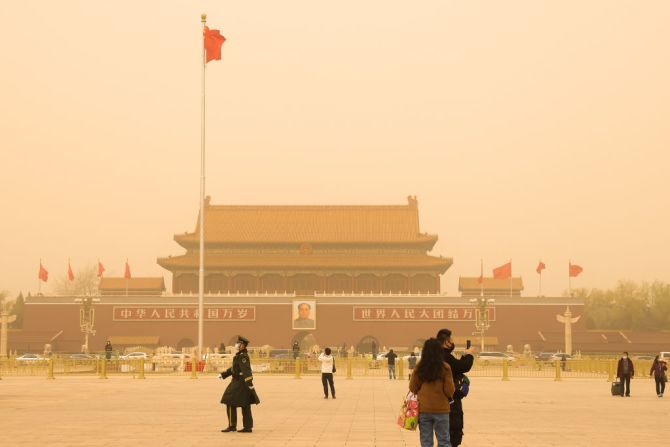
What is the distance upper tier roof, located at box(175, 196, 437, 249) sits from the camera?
230ft

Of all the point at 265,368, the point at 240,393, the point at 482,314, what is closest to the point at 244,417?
the point at 240,393

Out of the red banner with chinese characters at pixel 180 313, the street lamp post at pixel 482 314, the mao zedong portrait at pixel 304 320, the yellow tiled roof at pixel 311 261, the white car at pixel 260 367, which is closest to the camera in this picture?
the white car at pixel 260 367

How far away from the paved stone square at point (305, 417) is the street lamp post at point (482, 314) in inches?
1361

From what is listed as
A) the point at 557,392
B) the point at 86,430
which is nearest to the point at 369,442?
the point at 86,430

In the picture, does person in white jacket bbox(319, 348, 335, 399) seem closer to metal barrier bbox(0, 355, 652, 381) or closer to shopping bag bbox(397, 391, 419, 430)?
metal barrier bbox(0, 355, 652, 381)

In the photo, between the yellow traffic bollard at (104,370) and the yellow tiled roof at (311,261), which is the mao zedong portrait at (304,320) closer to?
the yellow tiled roof at (311,261)

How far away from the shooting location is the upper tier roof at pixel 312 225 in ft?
230

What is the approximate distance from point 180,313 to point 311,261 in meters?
9.70

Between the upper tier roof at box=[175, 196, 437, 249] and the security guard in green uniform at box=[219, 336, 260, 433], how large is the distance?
55.5m

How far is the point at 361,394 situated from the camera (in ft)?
76.1

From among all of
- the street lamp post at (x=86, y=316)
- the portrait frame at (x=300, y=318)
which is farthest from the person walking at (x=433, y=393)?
the portrait frame at (x=300, y=318)

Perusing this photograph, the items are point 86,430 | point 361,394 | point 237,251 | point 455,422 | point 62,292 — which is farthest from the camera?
point 62,292

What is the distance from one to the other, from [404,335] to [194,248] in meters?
16.5

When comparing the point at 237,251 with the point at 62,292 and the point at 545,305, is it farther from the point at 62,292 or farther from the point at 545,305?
the point at 62,292
